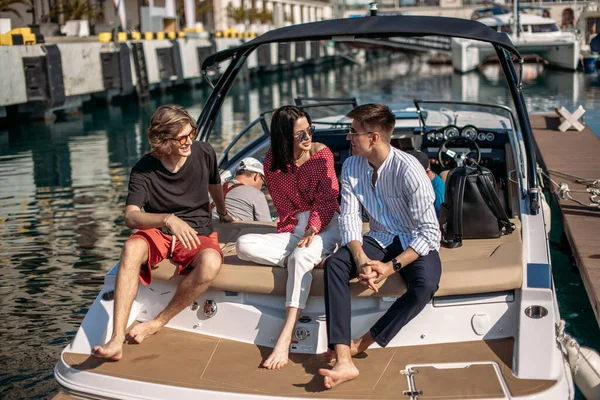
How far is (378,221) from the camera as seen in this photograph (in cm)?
373

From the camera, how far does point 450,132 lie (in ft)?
21.0

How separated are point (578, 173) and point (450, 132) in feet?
10.6

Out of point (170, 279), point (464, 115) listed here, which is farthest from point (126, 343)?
point (464, 115)

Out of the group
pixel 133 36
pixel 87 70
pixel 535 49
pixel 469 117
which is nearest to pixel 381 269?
pixel 469 117

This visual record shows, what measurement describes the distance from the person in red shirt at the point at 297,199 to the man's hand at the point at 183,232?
252mm

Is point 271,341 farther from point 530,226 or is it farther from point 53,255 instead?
point 53,255

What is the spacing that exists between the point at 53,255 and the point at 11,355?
2414mm

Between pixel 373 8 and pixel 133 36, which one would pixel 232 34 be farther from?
pixel 373 8

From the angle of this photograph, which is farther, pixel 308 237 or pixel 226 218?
pixel 226 218

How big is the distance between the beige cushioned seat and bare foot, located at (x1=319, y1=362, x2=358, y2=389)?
0.42 metres

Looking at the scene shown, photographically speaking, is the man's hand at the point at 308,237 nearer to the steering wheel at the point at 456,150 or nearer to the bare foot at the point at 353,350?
the bare foot at the point at 353,350

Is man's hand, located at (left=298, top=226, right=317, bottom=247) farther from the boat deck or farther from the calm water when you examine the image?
the calm water

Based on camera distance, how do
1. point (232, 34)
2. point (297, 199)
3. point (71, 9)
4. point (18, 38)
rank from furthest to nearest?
point (232, 34) < point (71, 9) < point (18, 38) < point (297, 199)

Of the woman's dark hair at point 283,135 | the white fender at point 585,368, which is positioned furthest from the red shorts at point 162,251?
the white fender at point 585,368
